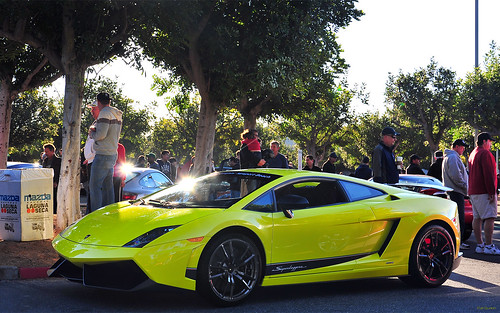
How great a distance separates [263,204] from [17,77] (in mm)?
9934

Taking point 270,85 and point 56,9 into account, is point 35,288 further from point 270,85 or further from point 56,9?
point 270,85

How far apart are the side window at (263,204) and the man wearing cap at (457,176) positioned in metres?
5.39

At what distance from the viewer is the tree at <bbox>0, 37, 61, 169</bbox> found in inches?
520

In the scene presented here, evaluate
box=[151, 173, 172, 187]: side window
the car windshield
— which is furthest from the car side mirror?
box=[151, 173, 172, 187]: side window

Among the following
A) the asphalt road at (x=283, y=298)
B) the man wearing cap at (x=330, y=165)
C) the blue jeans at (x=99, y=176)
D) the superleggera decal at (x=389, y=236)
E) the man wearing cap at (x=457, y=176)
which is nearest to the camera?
the asphalt road at (x=283, y=298)

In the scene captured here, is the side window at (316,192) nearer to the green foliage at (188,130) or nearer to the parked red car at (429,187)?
the parked red car at (429,187)

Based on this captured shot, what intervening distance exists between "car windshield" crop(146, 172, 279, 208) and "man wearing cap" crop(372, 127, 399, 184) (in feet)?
9.85

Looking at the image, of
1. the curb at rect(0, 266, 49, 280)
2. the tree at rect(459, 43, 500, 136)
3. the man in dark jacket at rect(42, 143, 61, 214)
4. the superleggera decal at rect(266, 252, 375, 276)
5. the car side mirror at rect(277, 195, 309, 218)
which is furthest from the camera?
the tree at rect(459, 43, 500, 136)

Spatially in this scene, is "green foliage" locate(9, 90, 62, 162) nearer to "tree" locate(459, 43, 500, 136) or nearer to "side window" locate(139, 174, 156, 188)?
"tree" locate(459, 43, 500, 136)

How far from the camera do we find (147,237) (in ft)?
17.4

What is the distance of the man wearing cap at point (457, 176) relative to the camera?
1038 centimetres

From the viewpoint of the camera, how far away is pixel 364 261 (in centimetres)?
643

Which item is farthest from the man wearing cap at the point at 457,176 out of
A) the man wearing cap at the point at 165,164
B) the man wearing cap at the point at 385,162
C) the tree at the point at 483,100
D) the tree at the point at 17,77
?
the tree at the point at 483,100

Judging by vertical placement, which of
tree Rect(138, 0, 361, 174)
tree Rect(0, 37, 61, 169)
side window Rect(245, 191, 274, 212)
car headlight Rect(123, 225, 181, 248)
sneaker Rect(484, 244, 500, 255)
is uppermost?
tree Rect(138, 0, 361, 174)
